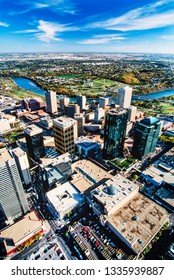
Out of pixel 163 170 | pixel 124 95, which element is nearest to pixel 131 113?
pixel 124 95

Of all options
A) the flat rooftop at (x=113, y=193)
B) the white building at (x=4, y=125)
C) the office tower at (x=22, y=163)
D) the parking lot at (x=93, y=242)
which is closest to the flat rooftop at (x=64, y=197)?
the parking lot at (x=93, y=242)

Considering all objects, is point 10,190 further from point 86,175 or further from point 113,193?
point 113,193

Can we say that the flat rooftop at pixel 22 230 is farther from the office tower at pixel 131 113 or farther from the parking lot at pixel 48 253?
the office tower at pixel 131 113

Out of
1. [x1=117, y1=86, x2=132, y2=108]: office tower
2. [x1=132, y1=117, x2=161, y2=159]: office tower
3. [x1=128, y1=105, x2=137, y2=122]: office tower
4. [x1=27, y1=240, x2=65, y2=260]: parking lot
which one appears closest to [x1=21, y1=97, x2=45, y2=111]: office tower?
[x1=117, y1=86, x2=132, y2=108]: office tower

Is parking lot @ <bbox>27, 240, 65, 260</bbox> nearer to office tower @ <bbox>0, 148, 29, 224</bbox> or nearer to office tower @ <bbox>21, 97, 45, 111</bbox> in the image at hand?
office tower @ <bbox>0, 148, 29, 224</bbox>

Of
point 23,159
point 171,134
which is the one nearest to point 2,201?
point 23,159
